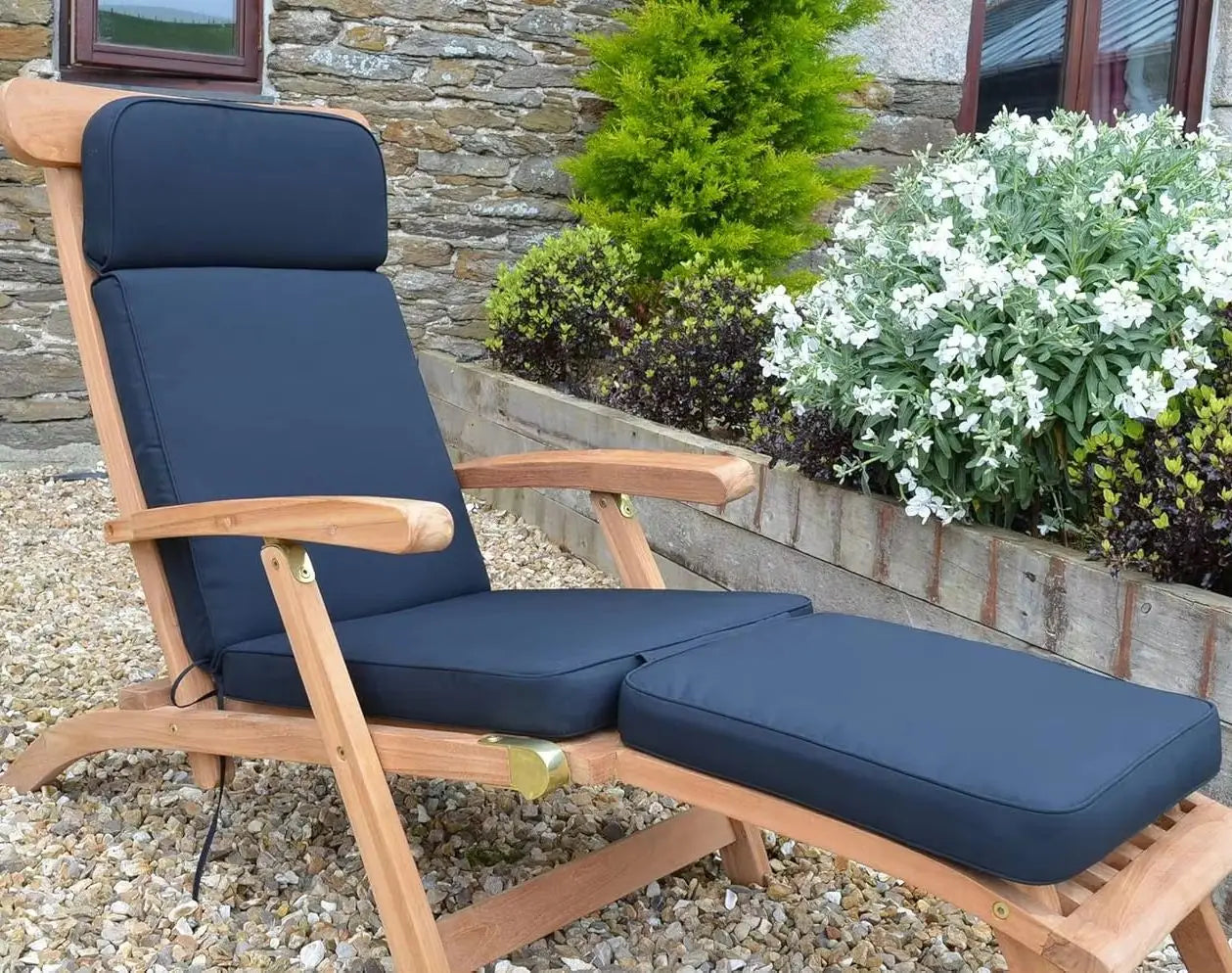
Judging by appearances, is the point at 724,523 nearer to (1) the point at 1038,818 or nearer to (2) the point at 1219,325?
(2) the point at 1219,325

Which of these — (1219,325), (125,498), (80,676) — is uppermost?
(1219,325)

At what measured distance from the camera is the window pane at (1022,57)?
5.91 metres

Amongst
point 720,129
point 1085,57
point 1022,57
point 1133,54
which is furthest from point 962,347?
point 1133,54

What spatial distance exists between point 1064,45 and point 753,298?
3.21 meters

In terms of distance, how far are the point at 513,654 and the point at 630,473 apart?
520 millimetres

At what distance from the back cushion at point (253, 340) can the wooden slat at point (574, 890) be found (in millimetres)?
549

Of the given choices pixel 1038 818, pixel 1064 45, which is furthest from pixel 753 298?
pixel 1064 45

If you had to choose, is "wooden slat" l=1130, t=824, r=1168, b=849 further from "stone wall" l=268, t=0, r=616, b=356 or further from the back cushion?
"stone wall" l=268, t=0, r=616, b=356

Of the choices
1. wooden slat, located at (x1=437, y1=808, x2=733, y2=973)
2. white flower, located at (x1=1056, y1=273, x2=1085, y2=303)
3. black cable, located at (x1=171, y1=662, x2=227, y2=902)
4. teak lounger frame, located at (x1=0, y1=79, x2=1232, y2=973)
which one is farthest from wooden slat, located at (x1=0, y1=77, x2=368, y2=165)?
white flower, located at (x1=1056, y1=273, x2=1085, y2=303)

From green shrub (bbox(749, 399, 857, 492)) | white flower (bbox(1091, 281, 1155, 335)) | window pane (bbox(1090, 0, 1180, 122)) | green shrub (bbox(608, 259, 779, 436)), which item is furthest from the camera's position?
window pane (bbox(1090, 0, 1180, 122))

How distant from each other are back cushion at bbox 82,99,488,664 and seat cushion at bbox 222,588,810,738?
6.1 inches

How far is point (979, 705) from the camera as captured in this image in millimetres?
1421

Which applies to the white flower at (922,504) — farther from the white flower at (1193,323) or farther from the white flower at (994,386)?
the white flower at (1193,323)

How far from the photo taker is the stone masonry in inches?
181
